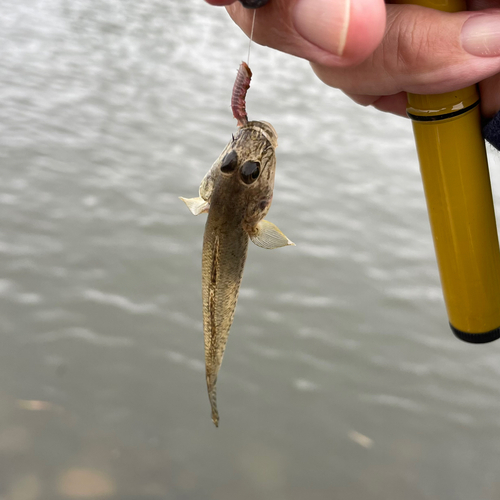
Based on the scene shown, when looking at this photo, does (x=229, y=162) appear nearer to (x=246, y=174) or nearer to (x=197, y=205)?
(x=246, y=174)

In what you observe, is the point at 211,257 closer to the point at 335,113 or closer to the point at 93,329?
the point at 93,329

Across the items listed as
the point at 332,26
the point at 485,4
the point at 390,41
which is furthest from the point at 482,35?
the point at 332,26

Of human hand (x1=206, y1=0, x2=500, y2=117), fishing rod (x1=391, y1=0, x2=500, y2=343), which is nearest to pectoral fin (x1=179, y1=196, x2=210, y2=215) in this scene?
human hand (x1=206, y1=0, x2=500, y2=117)

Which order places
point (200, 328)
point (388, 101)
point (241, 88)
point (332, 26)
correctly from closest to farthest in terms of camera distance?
point (332, 26)
point (241, 88)
point (388, 101)
point (200, 328)

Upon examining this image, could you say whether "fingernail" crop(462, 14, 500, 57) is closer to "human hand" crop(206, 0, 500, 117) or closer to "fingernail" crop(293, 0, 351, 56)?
"human hand" crop(206, 0, 500, 117)

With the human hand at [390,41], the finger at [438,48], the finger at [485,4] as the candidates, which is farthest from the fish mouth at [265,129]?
the finger at [485,4]

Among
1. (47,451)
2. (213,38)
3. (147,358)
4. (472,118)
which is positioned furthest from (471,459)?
(213,38)

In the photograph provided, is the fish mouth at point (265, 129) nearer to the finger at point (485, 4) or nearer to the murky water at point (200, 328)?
the finger at point (485, 4)
